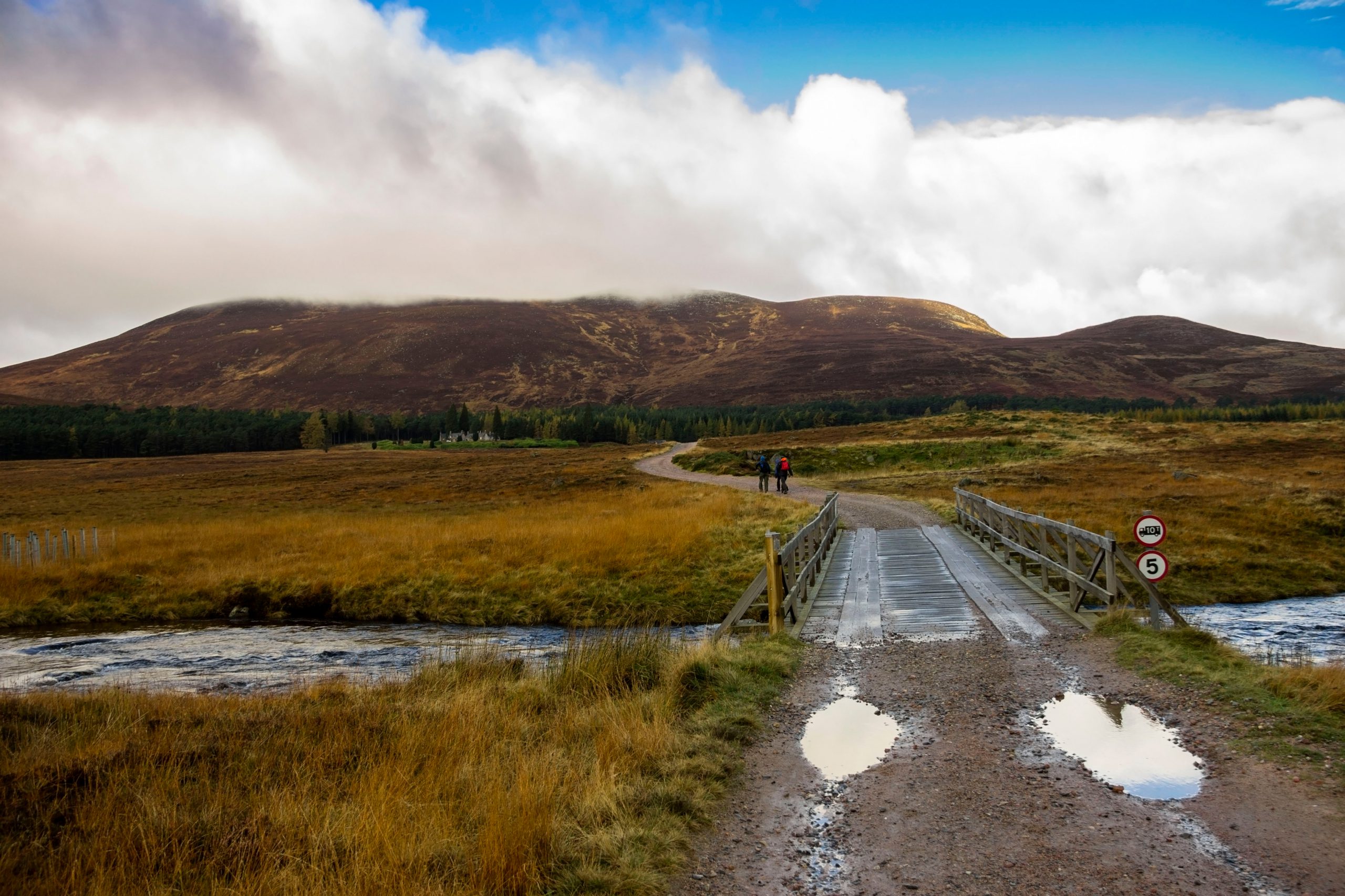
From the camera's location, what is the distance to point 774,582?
12.3 meters

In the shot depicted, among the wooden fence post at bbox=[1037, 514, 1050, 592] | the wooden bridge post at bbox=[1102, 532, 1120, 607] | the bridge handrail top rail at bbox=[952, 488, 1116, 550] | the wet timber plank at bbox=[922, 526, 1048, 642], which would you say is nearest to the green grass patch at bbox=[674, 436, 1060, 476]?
the wet timber plank at bbox=[922, 526, 1048, 642]

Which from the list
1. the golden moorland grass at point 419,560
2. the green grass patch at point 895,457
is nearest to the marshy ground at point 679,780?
the golden moorland grass at point 419,560

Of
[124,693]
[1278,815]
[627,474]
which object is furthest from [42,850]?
[627,474]

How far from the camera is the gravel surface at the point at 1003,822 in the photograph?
4.80 meters

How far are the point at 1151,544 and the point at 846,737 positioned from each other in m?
6.34

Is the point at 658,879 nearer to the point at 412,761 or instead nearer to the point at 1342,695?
the point at 412,761

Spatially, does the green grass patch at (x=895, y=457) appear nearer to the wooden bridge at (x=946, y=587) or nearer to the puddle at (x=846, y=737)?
the wooden bridge at (x=946, y=587)

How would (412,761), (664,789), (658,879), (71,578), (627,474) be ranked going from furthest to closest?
(627,474) → (71,578) → (412,761) → (664,789) → (658,879)

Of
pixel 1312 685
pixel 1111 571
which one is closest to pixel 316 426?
pixel 1111 571

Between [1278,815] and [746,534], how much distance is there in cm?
2077

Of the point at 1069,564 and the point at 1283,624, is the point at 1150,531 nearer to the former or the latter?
the point at 1069,564

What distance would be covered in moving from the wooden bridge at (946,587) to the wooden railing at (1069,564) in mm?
32

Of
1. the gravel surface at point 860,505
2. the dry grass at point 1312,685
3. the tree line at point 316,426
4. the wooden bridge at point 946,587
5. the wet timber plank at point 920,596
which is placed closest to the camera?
the dry grass at point 1312,685

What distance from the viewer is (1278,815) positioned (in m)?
5.41
